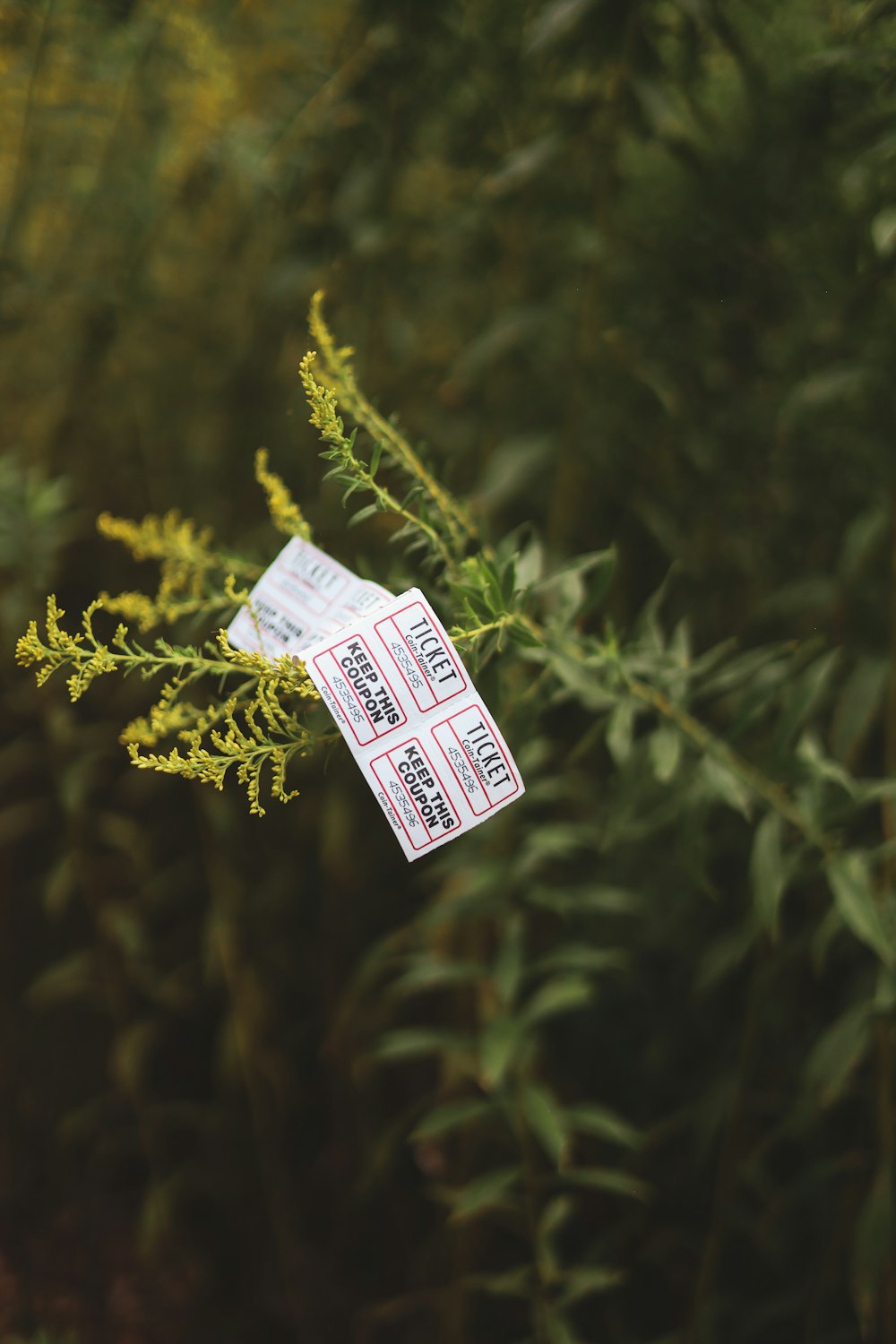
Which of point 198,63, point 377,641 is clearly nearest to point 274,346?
point 198,63

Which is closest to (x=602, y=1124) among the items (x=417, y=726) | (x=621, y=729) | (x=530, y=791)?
(x=530, y=791)

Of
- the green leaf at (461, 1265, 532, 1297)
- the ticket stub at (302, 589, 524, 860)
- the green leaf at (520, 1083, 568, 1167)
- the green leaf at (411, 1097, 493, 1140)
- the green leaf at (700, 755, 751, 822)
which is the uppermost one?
the ticket stub at (302, 589, 524, 860)

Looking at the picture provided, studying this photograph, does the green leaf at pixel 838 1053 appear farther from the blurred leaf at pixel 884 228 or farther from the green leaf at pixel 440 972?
the blurred leaf at pixel 884 228

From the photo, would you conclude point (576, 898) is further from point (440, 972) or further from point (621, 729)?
point (621, 729)

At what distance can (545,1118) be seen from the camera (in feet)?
2.65

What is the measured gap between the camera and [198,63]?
973 mm

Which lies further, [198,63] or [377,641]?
[198,63]

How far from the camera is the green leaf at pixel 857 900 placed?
0.67m

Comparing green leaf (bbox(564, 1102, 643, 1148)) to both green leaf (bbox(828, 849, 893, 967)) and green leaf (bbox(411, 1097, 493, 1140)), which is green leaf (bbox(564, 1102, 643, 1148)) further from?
green leaf (bbox(828, 849, 893, 967))

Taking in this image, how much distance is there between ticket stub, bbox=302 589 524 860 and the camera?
451 millimetres

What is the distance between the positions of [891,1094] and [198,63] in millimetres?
1147

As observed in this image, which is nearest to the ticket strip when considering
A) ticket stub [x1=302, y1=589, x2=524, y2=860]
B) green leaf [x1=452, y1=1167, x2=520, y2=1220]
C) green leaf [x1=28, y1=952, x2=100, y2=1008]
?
ticket stub [x1=302, y1=589, x2=524, y2=860]

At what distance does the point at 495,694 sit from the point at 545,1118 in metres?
0.39

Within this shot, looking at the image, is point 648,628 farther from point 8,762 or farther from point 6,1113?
point 6,1113
